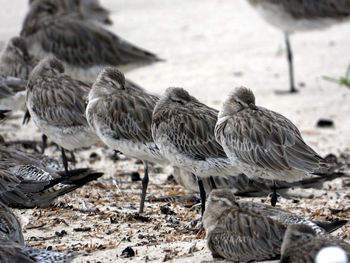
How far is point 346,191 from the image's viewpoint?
28.3 ft

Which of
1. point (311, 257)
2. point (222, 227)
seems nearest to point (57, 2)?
point (222, 227)

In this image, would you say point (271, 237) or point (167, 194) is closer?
point (271, 237)

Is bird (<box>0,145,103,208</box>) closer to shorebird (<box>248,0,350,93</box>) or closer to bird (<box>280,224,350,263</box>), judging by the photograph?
bird (<box>280,224,350,263</box>)

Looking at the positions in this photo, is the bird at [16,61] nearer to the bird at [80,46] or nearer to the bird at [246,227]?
the bird at [80,46]

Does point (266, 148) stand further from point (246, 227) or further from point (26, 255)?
point (26, 255)

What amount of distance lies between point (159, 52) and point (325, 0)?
3128 mm

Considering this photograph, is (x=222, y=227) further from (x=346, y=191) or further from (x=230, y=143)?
(x=346, y=191)

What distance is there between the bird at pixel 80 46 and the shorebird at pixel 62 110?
10.3 feet

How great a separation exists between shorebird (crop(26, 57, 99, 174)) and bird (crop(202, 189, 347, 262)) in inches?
112

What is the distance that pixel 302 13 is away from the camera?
14008mm

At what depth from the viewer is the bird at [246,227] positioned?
569cm

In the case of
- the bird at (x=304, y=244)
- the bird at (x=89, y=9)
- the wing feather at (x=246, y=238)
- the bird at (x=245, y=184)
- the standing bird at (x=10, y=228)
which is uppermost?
the bird at (x=89, y=9)

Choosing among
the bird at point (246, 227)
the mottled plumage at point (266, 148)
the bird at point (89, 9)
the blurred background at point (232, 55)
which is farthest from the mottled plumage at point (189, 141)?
the bird at point (89, 9)

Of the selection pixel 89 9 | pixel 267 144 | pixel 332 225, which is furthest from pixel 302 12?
pixel 332 225
